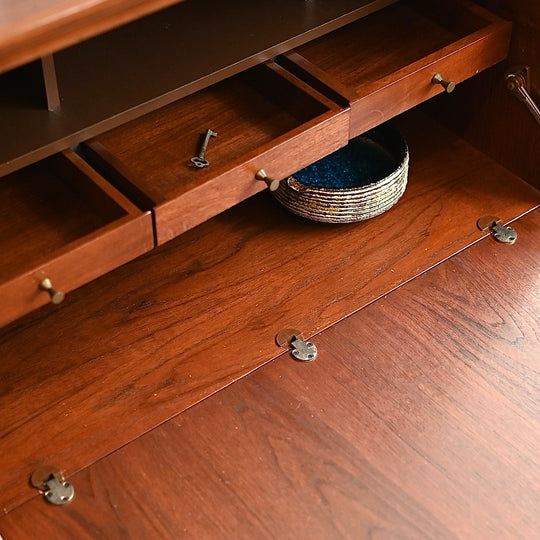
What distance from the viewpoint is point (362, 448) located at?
1287 millimetres

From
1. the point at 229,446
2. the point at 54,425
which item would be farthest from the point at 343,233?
the point at 54,425

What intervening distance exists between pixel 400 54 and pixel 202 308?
45cm

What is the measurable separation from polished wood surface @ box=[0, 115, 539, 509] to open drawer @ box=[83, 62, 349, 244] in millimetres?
203

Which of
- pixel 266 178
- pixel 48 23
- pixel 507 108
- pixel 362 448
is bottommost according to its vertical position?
pixel 362 448

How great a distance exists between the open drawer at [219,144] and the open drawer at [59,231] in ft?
0.12

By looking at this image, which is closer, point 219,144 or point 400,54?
point 219,144

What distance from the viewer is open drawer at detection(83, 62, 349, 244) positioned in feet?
4.08

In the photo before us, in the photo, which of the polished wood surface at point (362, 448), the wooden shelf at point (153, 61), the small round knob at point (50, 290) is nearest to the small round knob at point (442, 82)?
the wooden shelf at point (153, 61)

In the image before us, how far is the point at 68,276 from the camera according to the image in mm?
1165

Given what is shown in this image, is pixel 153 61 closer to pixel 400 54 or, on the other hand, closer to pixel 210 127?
pixel 210 127

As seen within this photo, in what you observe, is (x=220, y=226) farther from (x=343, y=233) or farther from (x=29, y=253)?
(x=29, y=253)

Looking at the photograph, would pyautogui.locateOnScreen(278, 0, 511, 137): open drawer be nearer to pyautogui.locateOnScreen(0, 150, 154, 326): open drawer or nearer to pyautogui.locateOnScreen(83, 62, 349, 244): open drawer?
pyautogui.locateOnScreen(83, 62, 349, 244): open drawer

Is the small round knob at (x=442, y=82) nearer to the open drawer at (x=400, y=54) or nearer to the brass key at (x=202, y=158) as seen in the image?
the open drawer at (x=400, y=54)

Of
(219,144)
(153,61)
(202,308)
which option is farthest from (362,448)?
(153,61)
